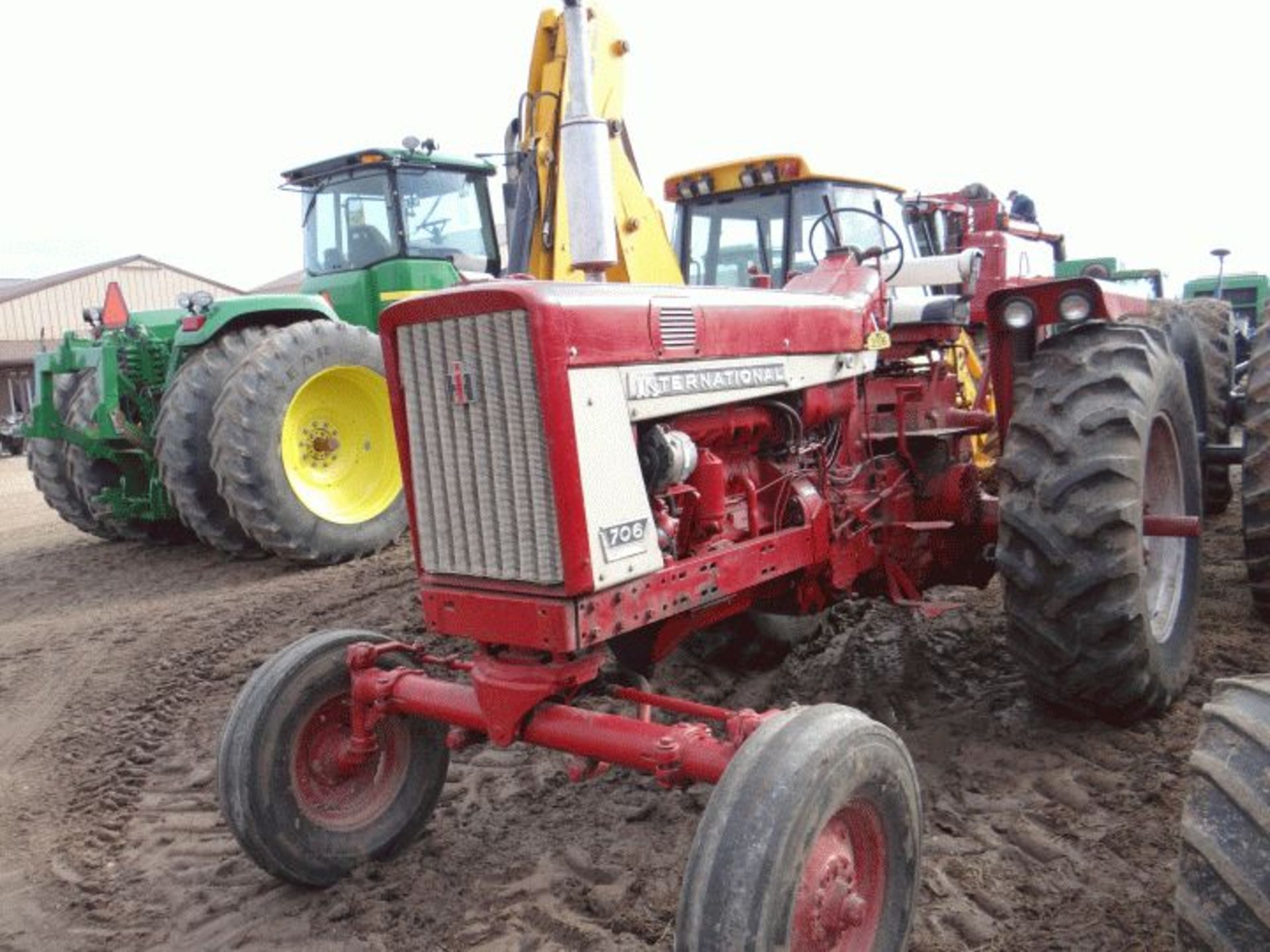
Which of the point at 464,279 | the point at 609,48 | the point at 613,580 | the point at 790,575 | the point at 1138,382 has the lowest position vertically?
the point at 790,575

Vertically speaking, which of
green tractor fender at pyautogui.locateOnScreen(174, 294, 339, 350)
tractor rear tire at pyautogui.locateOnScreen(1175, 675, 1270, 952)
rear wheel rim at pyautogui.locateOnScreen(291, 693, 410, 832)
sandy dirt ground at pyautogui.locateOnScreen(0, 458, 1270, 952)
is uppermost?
green tractor fender at pyautogui.locateOnScreen(174, 294, 339, 350)

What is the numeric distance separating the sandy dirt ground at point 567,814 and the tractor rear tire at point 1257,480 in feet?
0.94

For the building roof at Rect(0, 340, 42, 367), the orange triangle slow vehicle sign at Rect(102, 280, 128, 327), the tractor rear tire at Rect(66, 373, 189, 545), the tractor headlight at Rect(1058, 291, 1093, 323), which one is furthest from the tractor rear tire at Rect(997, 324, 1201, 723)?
the building roof at Rect(0, 340, 42, 367)

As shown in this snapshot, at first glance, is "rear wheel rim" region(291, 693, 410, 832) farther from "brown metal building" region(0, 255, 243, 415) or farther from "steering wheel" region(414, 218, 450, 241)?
"brown metal building" region(0, 255, 243, 415)

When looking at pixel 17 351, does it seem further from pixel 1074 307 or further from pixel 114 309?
pixel 1074 307

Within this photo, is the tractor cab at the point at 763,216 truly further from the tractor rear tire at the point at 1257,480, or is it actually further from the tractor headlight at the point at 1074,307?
the tractor rear tire at the point at 1257,480

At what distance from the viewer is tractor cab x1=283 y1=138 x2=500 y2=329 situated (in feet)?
26.6

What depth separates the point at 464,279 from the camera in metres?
2.97

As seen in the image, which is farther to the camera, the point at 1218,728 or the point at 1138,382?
the point at 1138,382

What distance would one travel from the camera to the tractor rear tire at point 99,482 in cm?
783

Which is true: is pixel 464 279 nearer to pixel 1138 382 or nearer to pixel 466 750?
pixel 466 750

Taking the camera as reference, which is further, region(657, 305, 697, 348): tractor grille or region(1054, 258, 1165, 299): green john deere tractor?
region(1054, 258, 1165, 299): green john deere tractor

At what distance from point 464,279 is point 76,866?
221cm

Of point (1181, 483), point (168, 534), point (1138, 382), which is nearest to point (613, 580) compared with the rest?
point (1138, 382)
